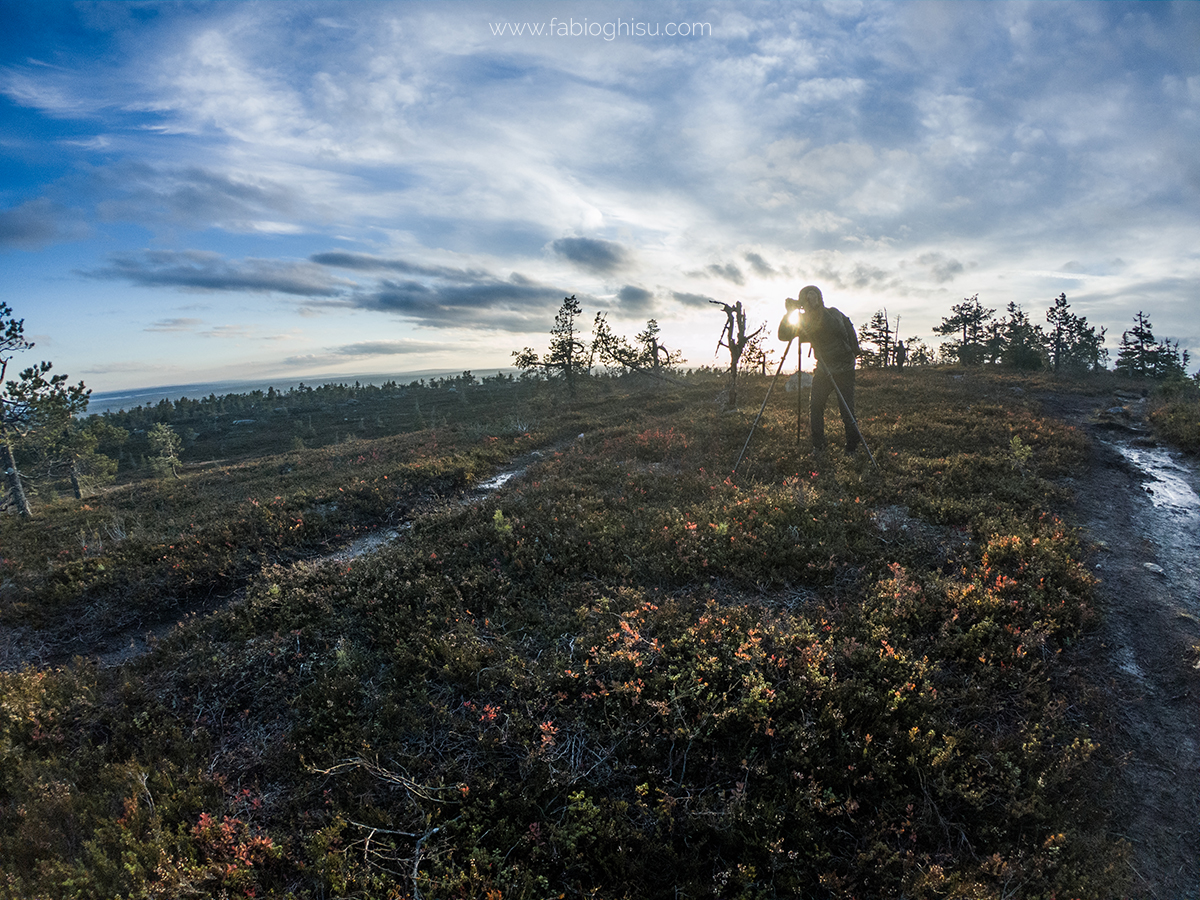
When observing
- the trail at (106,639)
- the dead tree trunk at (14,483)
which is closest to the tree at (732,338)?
the trail at (106,639)

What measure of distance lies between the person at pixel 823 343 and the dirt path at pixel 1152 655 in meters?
5.25

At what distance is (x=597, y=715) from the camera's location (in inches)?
199

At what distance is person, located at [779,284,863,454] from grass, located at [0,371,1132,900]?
3319 millimetres

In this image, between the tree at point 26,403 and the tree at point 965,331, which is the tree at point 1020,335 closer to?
the tree at point 965,331

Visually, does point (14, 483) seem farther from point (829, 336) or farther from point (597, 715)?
point (829, 336)

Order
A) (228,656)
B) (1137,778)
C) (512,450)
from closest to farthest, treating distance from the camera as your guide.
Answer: (1137,778), (228,656), (512,450)

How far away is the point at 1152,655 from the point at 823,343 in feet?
29.3

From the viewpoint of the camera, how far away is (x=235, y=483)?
20.9m

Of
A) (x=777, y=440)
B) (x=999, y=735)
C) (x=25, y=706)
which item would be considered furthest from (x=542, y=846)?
(x=777, y=440)

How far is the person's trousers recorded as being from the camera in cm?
1281

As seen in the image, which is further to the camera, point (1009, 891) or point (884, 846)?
point (884, 846)

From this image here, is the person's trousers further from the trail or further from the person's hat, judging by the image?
the trail

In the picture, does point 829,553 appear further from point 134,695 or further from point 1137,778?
point 134,695

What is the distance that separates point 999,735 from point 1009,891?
1431 mm
